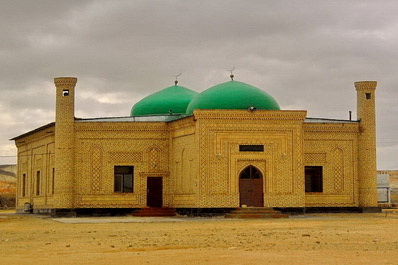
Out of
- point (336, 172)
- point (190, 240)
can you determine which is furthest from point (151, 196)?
point (190, 240)

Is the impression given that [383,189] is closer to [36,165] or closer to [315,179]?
[315,179]

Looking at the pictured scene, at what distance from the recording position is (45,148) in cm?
4106

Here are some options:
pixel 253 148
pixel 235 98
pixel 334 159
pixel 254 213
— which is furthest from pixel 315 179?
pixel 235 98

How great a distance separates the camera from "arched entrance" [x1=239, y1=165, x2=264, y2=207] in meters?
34.9

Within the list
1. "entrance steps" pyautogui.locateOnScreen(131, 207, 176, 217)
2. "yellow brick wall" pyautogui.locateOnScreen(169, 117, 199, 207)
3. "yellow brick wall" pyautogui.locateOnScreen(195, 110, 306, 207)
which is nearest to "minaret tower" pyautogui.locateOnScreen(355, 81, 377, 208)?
"yellow brick wall" pyautogui.locateOnScreen(195, 110, 306, 207)

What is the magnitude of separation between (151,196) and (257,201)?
5.85 meters

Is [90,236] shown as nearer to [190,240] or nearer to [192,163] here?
[190,240]

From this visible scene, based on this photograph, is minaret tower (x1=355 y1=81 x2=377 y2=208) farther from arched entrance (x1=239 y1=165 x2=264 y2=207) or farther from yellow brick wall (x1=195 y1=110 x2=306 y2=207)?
arched entrance (x1=239 y1=165 x2=264 y2=207)

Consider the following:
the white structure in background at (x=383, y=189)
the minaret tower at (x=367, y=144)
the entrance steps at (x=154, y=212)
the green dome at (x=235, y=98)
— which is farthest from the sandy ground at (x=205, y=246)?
the white structure in background at (x=383, y=189)

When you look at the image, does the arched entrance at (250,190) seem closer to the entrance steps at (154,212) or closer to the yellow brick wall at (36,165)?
the entrance steps at (154,212)

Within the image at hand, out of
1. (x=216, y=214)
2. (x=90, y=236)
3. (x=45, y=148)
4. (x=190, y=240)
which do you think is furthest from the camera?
(x=45, y=148)

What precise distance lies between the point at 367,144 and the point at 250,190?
752 cm

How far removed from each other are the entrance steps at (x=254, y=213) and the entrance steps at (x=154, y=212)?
383cm

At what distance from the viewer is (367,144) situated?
38.0m
